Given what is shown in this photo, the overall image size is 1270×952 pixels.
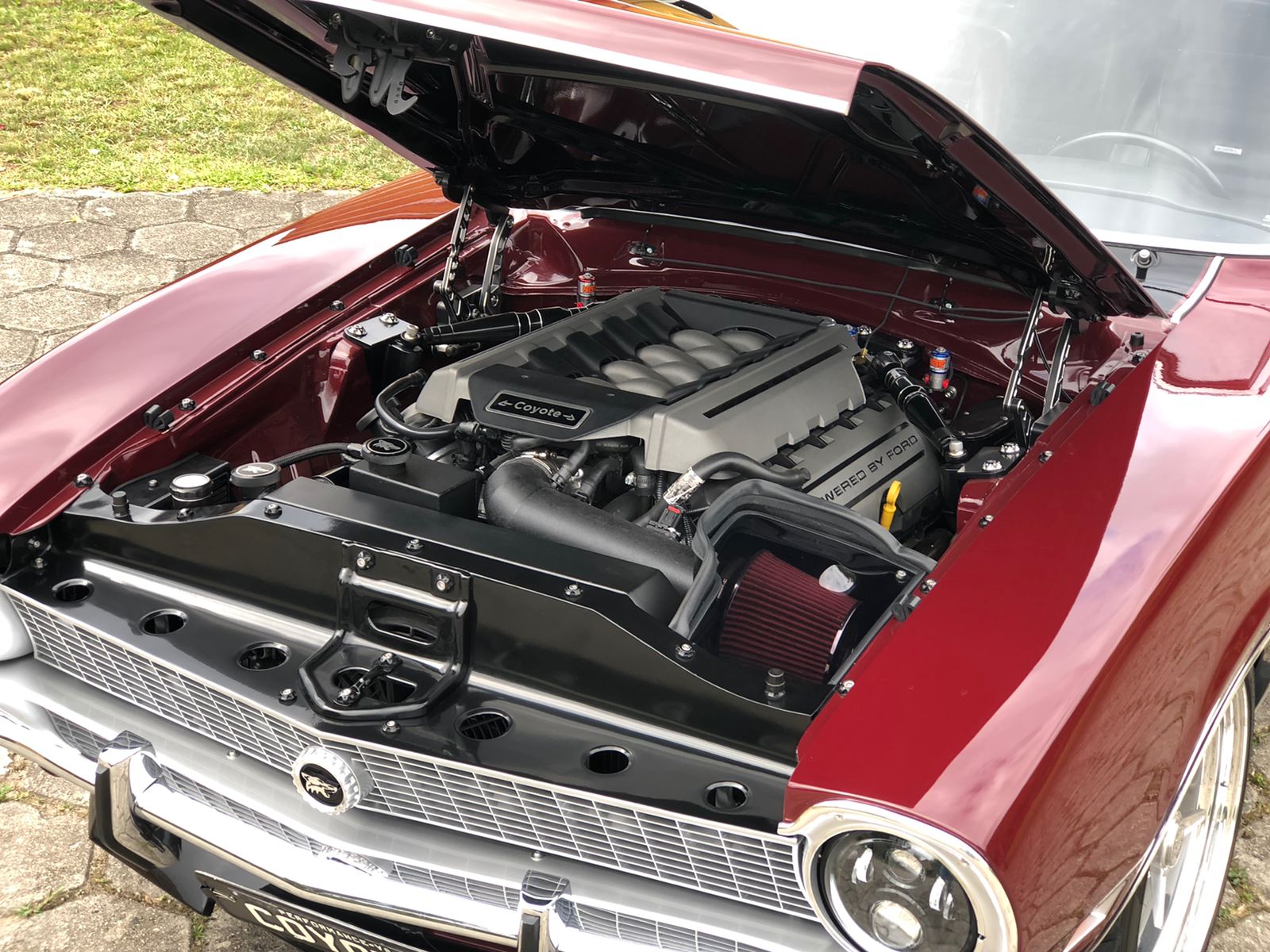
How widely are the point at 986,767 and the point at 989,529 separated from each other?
1.26 ft

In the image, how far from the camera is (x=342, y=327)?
6.81ft

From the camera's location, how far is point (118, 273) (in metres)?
4.30

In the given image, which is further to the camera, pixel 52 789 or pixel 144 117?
pixel 144 117

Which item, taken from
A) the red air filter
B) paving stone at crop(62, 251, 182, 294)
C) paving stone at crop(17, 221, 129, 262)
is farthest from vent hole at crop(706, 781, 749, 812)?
paving stone at crop(17, 221, 129, 262)

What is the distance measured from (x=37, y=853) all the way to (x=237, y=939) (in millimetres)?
441

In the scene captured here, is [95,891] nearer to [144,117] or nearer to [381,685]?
[381,685]

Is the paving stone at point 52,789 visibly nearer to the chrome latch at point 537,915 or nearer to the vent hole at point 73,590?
the vent hole at point 73,590

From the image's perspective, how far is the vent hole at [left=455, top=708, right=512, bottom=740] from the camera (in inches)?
54.0

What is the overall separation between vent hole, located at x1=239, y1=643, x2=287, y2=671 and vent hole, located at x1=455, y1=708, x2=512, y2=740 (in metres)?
0.26

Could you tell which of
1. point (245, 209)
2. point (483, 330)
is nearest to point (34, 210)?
point (245, 209)

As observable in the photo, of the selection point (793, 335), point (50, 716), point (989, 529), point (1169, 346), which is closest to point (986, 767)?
point (989, 529)

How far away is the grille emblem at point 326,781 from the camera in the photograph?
1348 mm

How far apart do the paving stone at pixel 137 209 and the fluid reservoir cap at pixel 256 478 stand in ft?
11.6

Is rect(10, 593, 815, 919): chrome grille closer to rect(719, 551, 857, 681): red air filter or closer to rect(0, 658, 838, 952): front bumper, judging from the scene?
rect(0, 658, 838, 952): front bumper
